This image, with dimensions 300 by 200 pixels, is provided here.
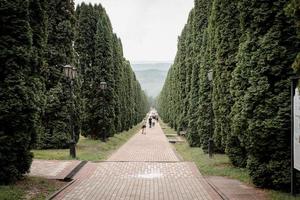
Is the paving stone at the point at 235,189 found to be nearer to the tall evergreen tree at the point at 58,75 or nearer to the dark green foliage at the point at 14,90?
the dark green foliage at the point at 14,90

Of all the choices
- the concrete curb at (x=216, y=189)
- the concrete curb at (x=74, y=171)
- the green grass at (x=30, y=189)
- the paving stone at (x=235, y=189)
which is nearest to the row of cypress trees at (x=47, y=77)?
the green grass at (x=30, y=189)

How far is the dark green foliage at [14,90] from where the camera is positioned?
9.44m

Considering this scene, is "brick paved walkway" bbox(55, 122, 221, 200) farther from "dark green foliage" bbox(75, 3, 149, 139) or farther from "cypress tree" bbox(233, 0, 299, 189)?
"dark green foliage" bbox(75, 3, 149, 139)

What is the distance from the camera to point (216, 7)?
50.0ft

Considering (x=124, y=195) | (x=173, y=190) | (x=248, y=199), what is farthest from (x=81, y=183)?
(x=248, y=199)

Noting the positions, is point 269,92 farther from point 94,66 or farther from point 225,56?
point 94,66

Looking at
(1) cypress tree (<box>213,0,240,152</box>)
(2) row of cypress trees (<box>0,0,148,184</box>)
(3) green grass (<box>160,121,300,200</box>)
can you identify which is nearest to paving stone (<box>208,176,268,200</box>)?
(3) green grass (<box>160,121,300,200</box>)

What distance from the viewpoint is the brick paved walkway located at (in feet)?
31.3

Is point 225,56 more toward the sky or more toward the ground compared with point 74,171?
more toward the sky

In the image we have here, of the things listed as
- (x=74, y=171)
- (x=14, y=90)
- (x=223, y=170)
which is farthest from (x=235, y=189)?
(x=14, y=90)

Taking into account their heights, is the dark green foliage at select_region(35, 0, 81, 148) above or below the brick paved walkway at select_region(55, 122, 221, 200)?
above

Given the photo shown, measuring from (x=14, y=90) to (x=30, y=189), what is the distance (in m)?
2.49

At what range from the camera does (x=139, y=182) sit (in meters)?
11.4

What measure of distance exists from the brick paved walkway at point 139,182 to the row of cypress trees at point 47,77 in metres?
1.92
